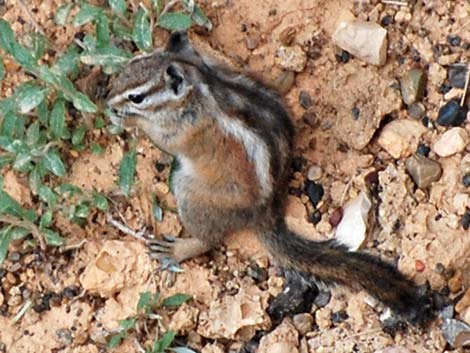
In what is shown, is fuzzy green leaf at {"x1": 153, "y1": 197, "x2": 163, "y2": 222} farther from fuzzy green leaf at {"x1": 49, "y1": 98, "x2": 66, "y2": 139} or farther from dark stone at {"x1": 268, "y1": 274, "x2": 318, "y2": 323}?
dark stone at {"x1": 268, "y1": 274, "x2": 318, "y2": 323}

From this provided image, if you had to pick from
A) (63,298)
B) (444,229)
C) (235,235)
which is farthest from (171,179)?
(444,229)

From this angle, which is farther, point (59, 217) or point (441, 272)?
point (59, 217)

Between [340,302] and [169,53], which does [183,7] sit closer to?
[169,53]

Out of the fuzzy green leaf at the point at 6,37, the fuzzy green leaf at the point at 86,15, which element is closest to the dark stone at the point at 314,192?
the fuzzy green leaf at the point at 86,15

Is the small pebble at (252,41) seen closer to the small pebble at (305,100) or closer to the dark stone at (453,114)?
the small pebble at (305,100)

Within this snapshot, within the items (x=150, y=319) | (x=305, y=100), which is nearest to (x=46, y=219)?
(x=150, y=319)

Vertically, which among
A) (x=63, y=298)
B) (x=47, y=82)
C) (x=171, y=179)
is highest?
(x=47, y=82)
